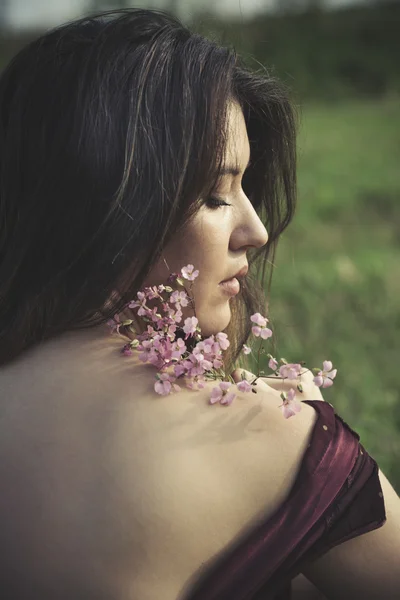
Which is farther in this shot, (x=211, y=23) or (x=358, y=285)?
(x=358, y=285)

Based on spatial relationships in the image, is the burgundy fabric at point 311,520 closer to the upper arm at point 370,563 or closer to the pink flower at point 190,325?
the upper arm at point 370,563

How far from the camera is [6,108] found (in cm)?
232

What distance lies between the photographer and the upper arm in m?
2.09

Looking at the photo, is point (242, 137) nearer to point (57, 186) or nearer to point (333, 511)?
point (57, 186)

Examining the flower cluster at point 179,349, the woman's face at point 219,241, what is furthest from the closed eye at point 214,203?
the flower cluster at point 179,349

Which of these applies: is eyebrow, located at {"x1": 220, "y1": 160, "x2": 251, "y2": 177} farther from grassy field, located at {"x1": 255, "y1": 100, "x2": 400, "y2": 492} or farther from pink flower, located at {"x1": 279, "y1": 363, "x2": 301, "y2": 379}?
grassy field, located at {"x1": 255, "y1": 100, "x2": 400, "y2": 492}

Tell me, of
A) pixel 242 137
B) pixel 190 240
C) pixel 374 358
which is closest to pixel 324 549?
pixel 190 240

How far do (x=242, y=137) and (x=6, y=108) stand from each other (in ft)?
1.85

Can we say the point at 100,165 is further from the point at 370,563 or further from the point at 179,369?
the point at 370,563

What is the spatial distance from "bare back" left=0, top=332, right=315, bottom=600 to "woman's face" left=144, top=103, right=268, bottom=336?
0.94ft

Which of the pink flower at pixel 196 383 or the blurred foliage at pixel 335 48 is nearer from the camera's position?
the pink flower at pixel 196 383

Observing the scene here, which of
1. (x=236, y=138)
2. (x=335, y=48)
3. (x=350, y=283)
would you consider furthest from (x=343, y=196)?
(x=335, y=48)

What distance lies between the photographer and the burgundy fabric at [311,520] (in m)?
1.98

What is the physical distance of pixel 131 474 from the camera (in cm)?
192
